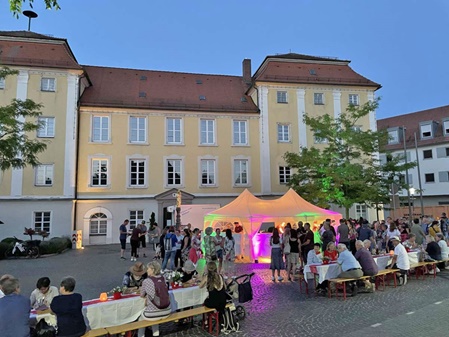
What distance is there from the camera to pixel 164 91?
29.7 m

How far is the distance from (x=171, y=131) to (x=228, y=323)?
73.7 feet

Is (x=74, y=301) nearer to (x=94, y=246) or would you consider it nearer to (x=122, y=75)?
(x=94, y=246)

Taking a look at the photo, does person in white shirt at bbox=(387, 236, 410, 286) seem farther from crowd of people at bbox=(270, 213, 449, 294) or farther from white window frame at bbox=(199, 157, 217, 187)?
white window frame at bbox=(199, 157, 217, 187)

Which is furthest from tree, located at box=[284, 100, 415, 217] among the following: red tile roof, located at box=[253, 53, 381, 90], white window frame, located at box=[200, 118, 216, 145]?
white window frame, located at box=[200, 118, 216, 145]

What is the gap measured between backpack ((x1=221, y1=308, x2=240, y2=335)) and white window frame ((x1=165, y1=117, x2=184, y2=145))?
21931 mm

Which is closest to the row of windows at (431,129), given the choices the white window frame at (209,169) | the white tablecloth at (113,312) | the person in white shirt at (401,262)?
the white window frame at (209,169)

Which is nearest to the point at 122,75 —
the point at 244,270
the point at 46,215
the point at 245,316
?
the point at 46,215

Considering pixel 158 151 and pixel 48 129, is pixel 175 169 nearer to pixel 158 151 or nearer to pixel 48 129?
pixel 158 151

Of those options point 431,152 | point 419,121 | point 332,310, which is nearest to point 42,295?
point 332,310

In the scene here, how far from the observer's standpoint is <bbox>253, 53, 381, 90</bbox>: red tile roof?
29.7m

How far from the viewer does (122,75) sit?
30.9 metres

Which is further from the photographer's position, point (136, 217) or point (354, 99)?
point (354, 99)

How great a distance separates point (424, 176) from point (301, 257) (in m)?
36.3

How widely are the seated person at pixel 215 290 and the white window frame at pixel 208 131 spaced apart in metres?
21.9
